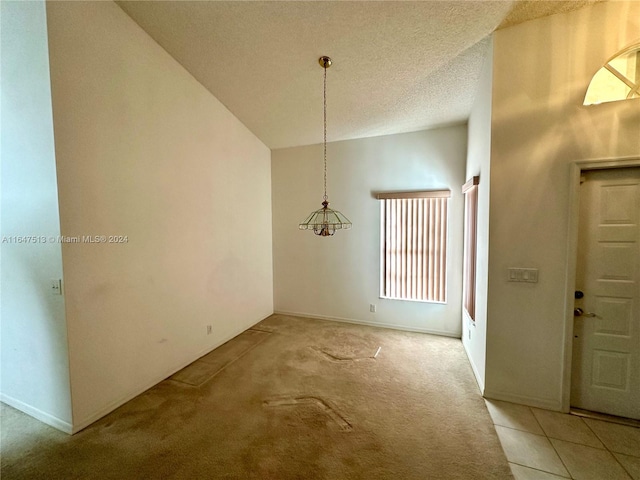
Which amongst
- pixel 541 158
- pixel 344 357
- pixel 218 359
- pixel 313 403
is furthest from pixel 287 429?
pixel 541 158

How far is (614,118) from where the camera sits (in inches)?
80.0

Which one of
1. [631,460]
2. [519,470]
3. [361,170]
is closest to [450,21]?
[361,170]

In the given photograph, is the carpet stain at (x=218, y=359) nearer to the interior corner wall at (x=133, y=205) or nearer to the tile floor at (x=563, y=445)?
the interior corner wall at (x=133, y=205)

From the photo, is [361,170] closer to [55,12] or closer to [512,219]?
[512,219]

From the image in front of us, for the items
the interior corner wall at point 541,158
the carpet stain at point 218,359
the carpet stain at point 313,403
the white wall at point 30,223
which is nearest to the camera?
the white wall at point 30,223

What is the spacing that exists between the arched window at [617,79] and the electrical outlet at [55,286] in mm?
4381

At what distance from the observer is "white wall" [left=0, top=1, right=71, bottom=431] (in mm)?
1944

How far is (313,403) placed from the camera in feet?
7.90

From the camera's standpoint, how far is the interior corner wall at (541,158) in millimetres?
2049

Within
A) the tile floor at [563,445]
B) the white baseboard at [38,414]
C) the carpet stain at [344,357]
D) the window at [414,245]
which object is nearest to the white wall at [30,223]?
the white baseboard at [38,414]

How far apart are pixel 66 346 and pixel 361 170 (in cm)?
398

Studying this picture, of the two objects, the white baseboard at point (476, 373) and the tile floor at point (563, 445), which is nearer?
the tile floor at point (563, 445)

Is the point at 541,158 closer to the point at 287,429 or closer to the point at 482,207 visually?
the point at 482,207

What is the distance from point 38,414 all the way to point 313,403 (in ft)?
7.70
